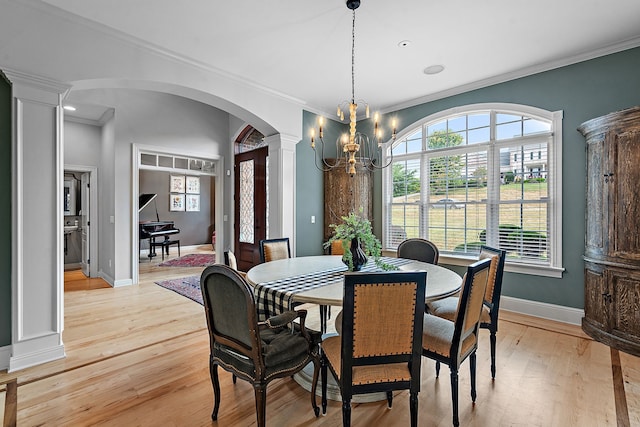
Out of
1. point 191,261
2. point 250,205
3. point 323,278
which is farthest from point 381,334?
point 191,261

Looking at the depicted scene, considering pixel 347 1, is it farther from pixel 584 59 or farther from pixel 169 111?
pixel 169 111

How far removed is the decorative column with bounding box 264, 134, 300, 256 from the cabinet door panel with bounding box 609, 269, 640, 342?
3.66 m

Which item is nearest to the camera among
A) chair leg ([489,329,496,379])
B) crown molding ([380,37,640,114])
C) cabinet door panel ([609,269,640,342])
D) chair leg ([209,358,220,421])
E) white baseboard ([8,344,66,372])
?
chair leg ([209,358,220,421])

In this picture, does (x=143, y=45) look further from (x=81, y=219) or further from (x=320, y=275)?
(x=81, y=219)

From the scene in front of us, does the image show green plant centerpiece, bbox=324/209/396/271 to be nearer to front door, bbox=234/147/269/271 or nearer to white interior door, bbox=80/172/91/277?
front door, bbox=234/147/269/271

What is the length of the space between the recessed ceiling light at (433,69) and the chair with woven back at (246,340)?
3.22m

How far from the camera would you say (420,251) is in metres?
3.46

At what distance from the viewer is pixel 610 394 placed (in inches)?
84.0

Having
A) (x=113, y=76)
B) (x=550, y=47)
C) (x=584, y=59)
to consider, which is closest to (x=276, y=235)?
(x=113, y=76)

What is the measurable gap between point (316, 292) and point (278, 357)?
44 centimetres

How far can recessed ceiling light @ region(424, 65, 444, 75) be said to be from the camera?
366 centimetres

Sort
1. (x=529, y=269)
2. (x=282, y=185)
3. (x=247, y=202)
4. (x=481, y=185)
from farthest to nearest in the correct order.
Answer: (x=247, y=202) < (x=282, y=185) < (x=481, y=185) < (x=529, y=269)

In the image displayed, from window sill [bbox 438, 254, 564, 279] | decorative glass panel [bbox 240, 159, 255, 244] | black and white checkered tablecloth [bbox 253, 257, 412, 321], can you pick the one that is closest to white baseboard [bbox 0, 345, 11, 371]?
black and white checkered tablecloth [bbox 253, 257, 412, 321]

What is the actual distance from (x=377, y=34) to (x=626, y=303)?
10.9 feet
